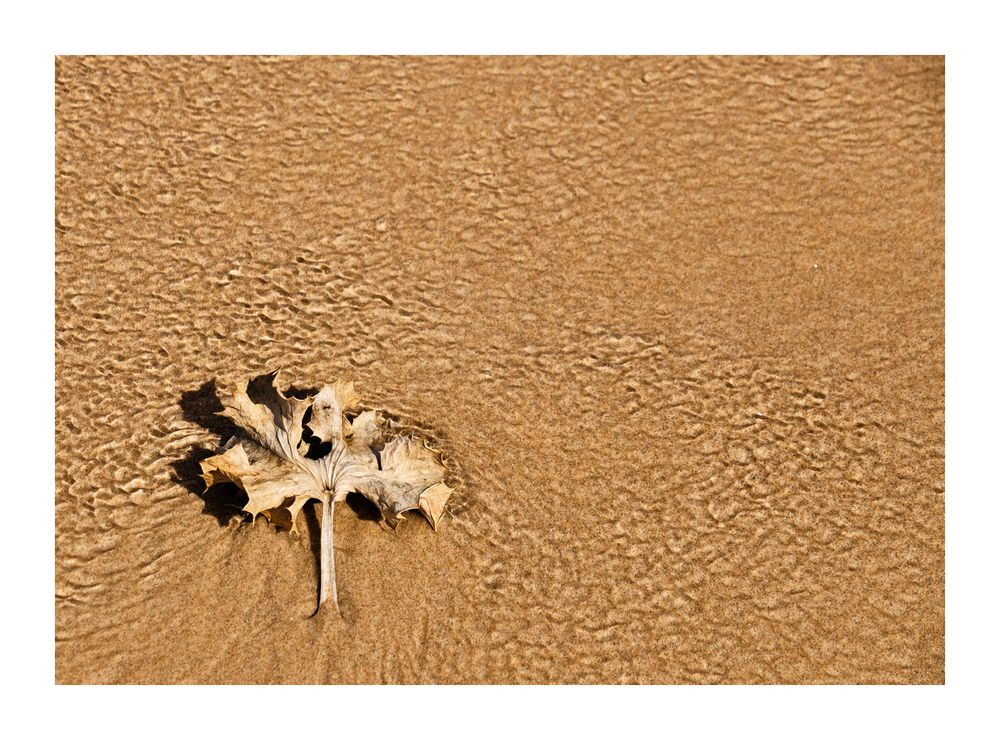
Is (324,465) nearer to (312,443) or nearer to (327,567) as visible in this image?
Answer: (312,443)

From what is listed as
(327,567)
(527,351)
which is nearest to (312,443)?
(327,567)

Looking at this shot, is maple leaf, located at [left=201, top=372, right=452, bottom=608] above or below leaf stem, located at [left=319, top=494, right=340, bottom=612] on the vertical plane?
above

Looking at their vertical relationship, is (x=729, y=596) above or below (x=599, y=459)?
below

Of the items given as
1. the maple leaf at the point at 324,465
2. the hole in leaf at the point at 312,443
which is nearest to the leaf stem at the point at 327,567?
the maple leaf at the point at 324,465

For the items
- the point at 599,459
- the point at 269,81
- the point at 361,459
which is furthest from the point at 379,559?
the point at 269,81

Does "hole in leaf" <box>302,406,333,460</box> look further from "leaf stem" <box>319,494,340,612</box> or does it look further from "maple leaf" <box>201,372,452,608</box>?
"leaf stem" <box>319,494,340,612</box>

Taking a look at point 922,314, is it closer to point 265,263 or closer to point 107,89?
point 265,263

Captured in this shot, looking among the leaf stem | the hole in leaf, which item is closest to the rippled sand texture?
the leaf stem
